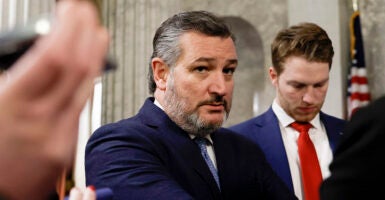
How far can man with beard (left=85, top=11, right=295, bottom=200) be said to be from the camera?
197 cm

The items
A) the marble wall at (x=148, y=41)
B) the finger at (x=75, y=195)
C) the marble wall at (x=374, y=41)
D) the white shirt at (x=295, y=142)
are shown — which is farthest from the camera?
the marble wall at (x=374, y=41)

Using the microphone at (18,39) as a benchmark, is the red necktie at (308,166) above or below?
below

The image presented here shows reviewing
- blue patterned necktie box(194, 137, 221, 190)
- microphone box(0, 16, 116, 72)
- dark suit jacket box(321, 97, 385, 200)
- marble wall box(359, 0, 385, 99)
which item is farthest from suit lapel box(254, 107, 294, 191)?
marble wall box(359, 0, 385, 99)

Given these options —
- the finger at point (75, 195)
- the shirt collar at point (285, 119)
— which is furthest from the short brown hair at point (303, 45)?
the finger at point (75, 195)

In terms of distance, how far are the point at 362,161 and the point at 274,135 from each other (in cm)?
223

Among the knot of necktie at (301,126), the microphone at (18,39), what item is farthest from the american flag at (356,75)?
the microphone at (18,39)

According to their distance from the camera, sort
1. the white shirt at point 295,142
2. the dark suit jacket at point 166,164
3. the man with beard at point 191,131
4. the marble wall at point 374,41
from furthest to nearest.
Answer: the marble wall at point 374,41
the white shirt at point 295,142
the man with beard at point 191,131
the dark suit jacket at point 166,164

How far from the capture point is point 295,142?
321 cm

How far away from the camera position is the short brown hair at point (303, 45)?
328 centimetres

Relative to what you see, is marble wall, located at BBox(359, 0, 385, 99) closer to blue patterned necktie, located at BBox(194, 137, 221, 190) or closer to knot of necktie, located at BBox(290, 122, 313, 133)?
knot of necktie, located at BBox(290, 122, 313, 133)

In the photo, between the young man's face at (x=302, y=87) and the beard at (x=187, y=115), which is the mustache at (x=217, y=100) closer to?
the beard at (x=187, y=115)

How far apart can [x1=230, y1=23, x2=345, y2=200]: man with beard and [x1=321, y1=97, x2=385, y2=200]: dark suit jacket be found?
6.85ft

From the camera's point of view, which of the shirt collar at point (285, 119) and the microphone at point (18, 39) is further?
the shirt collar at point (285, 119)

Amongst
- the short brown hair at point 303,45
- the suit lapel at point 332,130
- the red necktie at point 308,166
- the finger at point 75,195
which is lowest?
the red necktie at point 308,166
